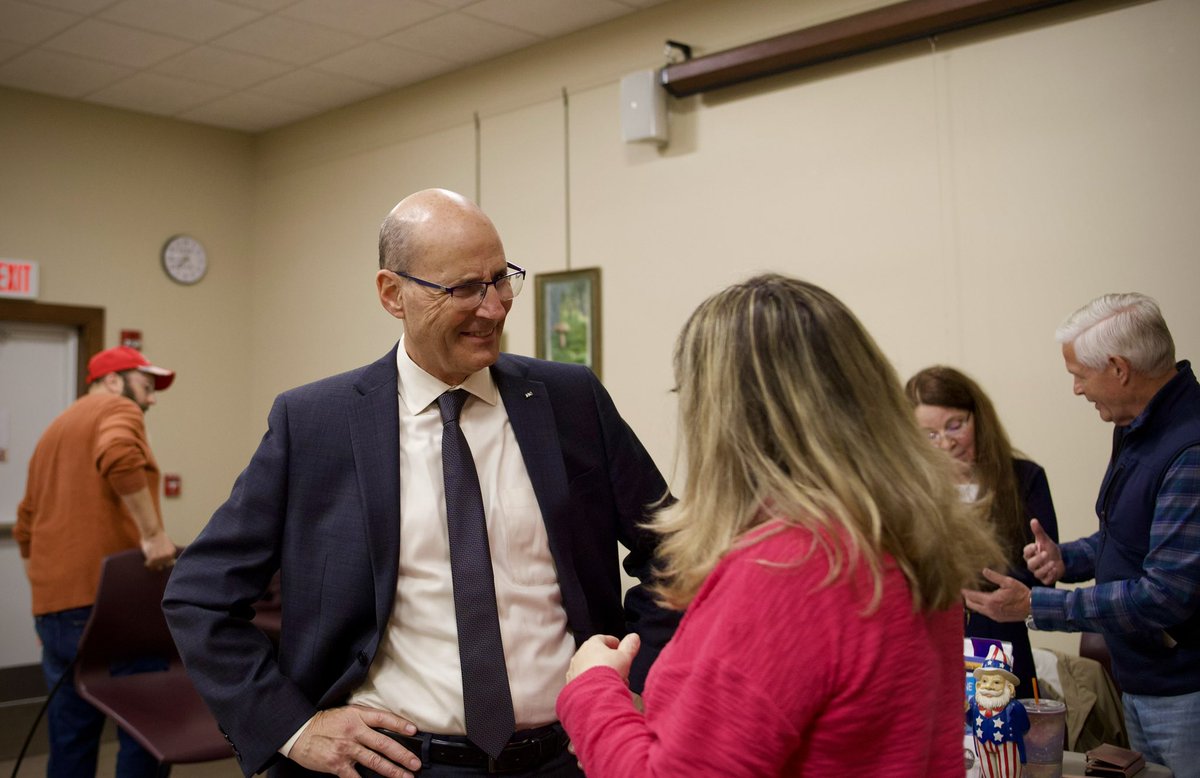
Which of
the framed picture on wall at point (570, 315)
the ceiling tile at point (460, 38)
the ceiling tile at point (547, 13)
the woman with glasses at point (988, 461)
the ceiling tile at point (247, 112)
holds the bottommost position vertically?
the woman with glasses at point (988, 461)

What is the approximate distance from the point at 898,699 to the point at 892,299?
3.28 metres

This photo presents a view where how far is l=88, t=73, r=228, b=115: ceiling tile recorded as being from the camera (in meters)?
5.94

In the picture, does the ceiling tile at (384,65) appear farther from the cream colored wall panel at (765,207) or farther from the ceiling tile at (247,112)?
the cream colored wall panel at (765,207)

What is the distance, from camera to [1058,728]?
5.92ft

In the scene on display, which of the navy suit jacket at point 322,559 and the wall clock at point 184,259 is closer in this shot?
the navy suit jacket at point 322,559

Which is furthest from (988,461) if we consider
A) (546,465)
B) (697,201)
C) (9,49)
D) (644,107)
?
(9,49)

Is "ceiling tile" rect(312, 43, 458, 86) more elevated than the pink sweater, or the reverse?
"ceiling tile" rect(312, 43, 458, 86)

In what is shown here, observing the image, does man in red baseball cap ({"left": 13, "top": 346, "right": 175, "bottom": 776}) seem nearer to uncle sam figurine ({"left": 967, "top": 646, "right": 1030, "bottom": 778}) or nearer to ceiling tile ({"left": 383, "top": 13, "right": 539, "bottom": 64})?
ceiling tile ({"left": 383, "top": 13, "right": 539, "bottom": 64})

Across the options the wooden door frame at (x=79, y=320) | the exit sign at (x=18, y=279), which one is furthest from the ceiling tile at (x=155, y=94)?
the wooden door frame at (x=79, y=320)

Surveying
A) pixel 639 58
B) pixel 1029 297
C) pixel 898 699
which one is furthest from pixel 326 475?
pixel 639 58

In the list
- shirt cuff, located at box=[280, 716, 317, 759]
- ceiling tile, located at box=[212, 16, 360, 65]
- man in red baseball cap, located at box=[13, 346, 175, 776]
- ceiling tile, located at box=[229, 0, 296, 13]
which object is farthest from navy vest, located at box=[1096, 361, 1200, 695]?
ceiling tile, located at box=[212, 16, 360, 65]

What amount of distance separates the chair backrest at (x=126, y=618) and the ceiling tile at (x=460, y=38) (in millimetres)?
2843

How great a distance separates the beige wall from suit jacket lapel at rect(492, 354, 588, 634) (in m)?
0.52

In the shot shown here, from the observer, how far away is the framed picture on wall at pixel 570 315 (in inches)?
203
